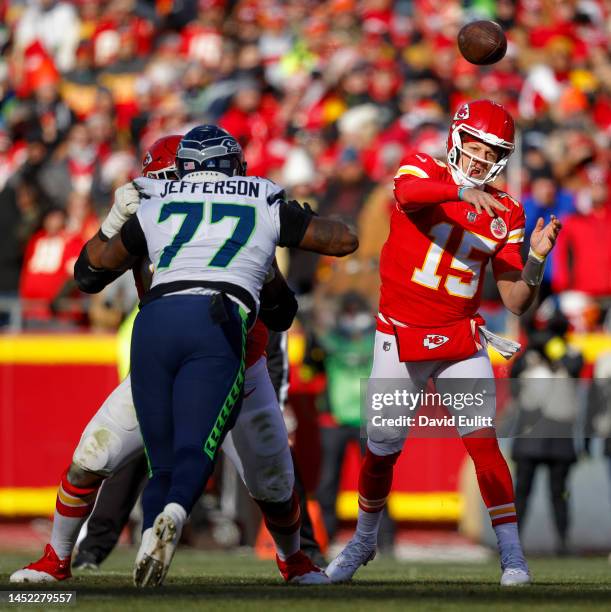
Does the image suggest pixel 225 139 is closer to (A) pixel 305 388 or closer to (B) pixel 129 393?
(B) pixel 129 393

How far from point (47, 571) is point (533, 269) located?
2.53 meters

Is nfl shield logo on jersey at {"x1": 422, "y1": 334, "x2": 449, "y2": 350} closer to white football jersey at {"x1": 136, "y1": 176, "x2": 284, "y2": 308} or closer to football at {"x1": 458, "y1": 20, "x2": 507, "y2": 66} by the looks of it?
white football jersey at {"x1": 136, "y1": 176, "x2": 284, "y2": 308}

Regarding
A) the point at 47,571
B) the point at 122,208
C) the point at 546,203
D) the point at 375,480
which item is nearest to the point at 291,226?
the point at 122,208

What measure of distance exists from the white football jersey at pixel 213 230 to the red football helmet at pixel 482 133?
134cm

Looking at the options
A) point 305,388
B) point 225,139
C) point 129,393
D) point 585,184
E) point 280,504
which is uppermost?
point 225,139

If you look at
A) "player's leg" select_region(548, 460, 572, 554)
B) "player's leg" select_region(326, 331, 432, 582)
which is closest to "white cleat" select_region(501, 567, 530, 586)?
"player's leg" select_region(326, 331, 432, 582)

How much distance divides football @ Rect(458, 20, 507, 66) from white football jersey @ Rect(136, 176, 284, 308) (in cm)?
220

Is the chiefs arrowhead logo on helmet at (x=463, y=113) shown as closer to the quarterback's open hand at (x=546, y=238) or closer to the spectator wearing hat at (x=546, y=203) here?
the quarterback's open hand at (x=546, y=238)

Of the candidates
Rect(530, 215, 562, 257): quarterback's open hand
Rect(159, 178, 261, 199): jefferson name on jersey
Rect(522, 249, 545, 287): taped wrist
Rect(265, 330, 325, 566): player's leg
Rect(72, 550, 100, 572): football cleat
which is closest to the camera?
Rect(159, 178, 261, 199): jefferson name on jersey

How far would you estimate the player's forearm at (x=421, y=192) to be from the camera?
7016 mm

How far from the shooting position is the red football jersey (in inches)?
293

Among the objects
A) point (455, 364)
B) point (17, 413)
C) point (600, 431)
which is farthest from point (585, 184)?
point (455, 364)

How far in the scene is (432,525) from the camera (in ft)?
43.0

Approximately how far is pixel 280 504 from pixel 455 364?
41.3 inches
